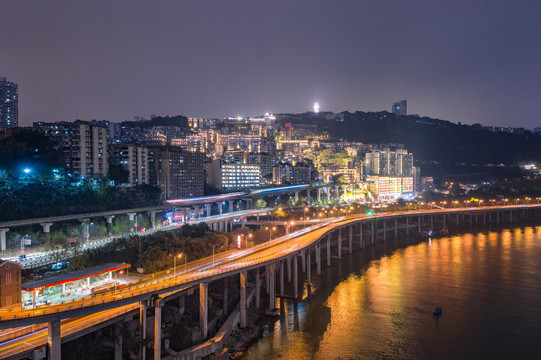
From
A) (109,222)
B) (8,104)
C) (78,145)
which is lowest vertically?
(109,222)

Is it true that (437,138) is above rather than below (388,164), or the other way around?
above

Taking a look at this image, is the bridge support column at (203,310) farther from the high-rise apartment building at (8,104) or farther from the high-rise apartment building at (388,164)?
the high-rise apartment building at (388,164)

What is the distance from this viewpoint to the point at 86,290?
1916 centimetres

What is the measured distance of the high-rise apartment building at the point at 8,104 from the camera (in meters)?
75.7

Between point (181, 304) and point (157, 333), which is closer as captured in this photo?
point (157, 333)

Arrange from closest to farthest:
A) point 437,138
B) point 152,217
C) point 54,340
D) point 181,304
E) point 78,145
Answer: point 54,340 → point 181,304 → point 152,217 → point 78,145 → point 437,138

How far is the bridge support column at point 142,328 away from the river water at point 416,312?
5105mm

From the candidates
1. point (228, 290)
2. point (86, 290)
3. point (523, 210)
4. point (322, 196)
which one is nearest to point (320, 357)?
point (228, 290)

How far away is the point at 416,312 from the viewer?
25.8m

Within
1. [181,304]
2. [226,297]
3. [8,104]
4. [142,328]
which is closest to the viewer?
[142,328]

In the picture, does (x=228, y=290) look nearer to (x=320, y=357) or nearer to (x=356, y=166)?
(x=320, y=357)

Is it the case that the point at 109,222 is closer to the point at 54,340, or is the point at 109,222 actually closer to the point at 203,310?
the point at 203,310

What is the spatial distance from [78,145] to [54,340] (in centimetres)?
3570

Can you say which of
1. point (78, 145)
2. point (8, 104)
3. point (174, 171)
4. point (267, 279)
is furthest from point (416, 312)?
point (8, 104)
